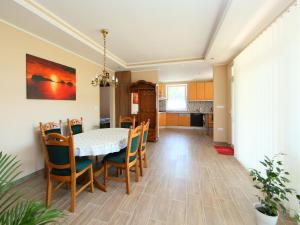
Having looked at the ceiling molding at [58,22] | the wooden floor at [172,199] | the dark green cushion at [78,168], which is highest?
the ceiling molding at [58,22]

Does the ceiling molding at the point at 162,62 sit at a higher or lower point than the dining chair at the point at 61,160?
higher

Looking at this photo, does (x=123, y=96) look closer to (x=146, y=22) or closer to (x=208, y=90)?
(x=146, y=22)

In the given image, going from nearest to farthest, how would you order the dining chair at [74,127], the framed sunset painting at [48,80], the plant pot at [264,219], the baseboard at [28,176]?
the plant pot at [264,219]
the baseboard at [28,176]
the framed sunset painting at [48,80]
the dining chair at [74,127]

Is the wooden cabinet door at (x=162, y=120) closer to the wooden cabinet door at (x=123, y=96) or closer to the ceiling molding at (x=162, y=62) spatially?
the wooden cabinet door at (x=123, y=96)

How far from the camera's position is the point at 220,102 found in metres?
4.85

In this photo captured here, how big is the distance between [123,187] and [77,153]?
957 mm

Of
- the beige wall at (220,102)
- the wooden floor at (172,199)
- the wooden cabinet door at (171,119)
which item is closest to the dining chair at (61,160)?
the wooden floor at (172,199)

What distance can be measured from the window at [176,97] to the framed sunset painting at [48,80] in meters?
5.86

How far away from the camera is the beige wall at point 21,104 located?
2.38 m

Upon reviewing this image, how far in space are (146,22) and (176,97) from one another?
20.5 feet

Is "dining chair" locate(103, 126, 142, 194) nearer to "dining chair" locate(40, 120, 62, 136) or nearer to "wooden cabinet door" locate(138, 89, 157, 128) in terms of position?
"dining chair" locate(40, 120, 62, 136)

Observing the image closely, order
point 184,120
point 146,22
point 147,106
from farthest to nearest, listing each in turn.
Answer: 1. point 184,120
2. point 147,106
3. point 146,22

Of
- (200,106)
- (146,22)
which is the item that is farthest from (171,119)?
(146,22)

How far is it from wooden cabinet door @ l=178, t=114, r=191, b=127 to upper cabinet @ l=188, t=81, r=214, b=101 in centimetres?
97
